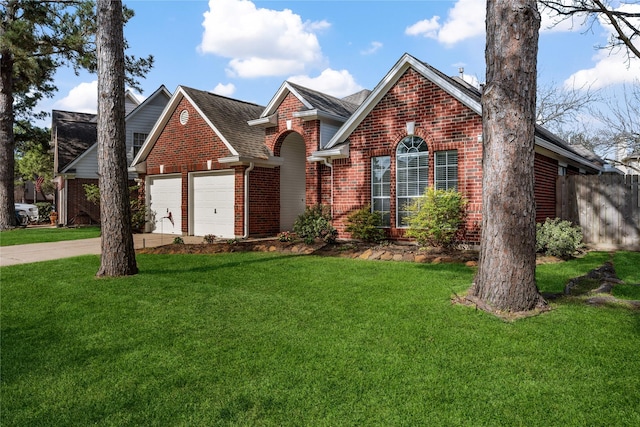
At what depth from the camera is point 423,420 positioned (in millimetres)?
2676

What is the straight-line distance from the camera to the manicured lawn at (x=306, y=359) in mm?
2797

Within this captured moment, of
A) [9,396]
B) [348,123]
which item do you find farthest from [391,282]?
[348,123]

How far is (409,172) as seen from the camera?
11.5 m

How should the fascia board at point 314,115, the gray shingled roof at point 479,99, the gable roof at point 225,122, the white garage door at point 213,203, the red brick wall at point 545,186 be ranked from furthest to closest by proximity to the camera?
the white garage door at point 213,203 < the gable roof at point 225,122 < the fascia board at point 314,115 < the red brick wall at point 545,186 < the gray shingled roof at point 479,99

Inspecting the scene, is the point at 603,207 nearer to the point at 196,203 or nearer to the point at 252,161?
the point at 252,161

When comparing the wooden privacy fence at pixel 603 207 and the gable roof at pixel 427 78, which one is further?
the wooden privacy fence at pixel 603 207

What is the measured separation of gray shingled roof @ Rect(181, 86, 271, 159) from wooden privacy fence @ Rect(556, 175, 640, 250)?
32.6 ft

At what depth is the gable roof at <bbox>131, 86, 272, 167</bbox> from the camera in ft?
47.8

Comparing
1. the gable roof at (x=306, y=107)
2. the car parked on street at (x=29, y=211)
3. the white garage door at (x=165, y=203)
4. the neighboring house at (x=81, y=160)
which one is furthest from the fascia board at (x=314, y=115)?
the car parked on street at (x=29, y=211)

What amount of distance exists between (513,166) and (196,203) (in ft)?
43.7

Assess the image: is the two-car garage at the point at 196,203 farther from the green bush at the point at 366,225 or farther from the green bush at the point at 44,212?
the green bush at the point at 44,212

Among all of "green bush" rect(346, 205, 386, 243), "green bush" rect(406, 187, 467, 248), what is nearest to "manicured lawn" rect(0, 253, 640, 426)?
"green bush" rect(406, 187, 467, 248)

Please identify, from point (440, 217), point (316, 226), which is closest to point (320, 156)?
point (316, 226)

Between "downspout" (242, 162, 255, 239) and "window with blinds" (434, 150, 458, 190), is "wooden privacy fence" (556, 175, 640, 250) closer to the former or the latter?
"window with blinds" (434, 150, 458, 190)
